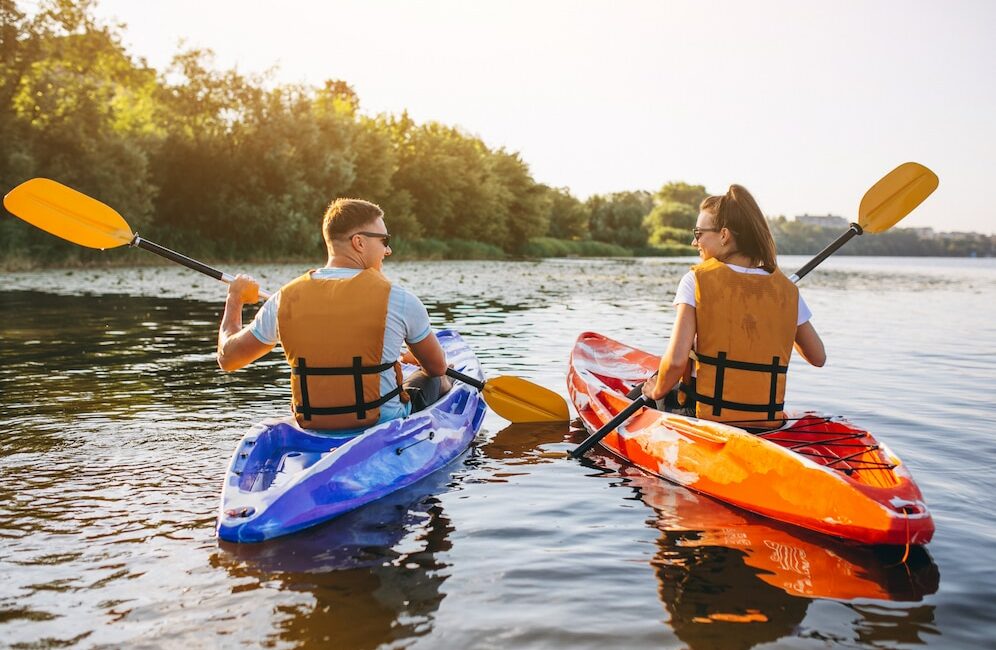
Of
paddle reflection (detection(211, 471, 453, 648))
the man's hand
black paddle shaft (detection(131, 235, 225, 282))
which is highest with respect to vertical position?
black paddle shaft (detection(131, 235, 225, 282))

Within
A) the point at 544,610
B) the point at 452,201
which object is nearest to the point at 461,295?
the point at 544,610

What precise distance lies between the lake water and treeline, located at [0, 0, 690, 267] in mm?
20886

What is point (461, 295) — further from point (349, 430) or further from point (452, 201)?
point (452, 201)

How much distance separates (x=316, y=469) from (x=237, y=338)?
883 mm

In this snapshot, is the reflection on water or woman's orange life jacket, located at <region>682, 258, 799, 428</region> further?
woman's orange life jacket, located at <region>682, 258, 799, 428</region>

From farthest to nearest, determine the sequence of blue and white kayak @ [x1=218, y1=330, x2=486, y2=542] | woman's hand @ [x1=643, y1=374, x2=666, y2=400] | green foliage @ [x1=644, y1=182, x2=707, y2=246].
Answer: green foliage @ [x1=644, y1=182, x2=707, y2=246] → woman's hand @ [x1=643, y1=374, x2=666, y2=400] → blue and white kayak @ [x1=218, y1=330, x2=486, y2=542]

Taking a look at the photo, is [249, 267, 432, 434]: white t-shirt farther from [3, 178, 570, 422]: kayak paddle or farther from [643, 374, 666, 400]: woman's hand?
[643, 374, 666, 400]: woman's hand

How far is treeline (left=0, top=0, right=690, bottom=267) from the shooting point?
2577cm

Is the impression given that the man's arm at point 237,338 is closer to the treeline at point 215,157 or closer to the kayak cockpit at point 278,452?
the kayak cockpit at point 278,452

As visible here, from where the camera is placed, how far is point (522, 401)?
6.50m

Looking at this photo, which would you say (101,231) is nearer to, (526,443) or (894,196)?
(526,443)

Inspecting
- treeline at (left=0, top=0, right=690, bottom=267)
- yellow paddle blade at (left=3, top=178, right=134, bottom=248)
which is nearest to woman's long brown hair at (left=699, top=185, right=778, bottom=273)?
yellow paddle blade at (left=3, top=178, right=134, bottom=248)

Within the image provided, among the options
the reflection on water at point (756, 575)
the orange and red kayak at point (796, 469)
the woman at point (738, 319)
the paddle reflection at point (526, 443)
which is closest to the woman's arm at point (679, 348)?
the woman at point (738, 319)

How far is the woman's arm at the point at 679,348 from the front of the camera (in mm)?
4551
